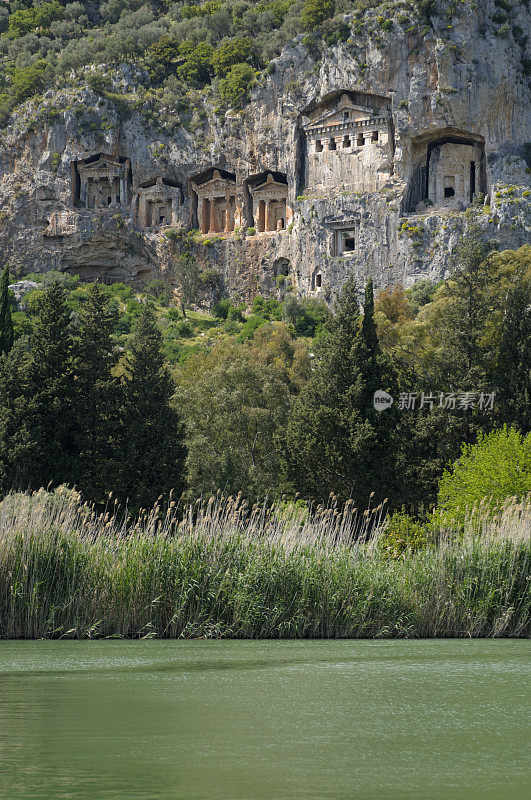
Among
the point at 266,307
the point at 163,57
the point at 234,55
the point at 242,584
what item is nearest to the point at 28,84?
the point at 163,57

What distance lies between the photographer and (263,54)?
83500mm

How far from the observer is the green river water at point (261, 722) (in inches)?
354

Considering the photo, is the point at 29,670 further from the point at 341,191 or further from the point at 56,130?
the point at 56,130

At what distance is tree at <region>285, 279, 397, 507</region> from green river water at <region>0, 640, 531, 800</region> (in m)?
16.5

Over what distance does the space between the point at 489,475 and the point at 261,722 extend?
19082 mm

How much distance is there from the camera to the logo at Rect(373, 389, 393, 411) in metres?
36.0

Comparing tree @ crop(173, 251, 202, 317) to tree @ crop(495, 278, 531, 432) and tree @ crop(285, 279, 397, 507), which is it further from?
tree @ crop(495, 278, 531, 432)

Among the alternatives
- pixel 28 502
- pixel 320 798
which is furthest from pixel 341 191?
pixel 320 798

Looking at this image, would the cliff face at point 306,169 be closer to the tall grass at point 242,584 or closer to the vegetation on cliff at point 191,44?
the vegetation on cliff at point 191,44

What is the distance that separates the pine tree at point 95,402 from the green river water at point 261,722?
15574mm

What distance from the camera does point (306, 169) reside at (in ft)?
253

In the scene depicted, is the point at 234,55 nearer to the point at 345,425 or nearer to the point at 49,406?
the point at 345,425

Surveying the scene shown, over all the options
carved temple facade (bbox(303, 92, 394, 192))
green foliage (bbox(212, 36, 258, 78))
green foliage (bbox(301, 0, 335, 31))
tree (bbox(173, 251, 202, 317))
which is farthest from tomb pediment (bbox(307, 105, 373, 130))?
tree (bbox(173, 251, 202, 317))

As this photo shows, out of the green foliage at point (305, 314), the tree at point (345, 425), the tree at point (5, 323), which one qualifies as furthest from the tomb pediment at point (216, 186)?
the tree at point (345, 425)
